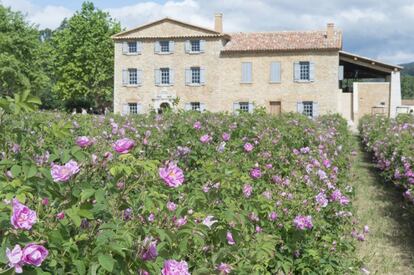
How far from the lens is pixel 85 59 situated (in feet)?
138

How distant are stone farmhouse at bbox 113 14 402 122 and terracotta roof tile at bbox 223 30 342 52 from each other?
6 cm

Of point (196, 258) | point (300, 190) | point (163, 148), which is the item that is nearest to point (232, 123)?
point (163, 148)

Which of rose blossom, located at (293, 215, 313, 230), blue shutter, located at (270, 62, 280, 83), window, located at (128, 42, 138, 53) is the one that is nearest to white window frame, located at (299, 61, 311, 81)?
blue shutter, located at (270, 62, 280, 83)

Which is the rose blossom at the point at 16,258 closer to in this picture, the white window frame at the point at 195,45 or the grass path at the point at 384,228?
the grass path at the point at 384,228

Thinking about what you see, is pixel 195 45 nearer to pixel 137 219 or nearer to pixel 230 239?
pixel 230 239

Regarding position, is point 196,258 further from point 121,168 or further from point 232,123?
point 232,123

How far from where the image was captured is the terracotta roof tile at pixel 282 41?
3157 centimetres

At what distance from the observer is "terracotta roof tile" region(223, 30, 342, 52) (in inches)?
1243

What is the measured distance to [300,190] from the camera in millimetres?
4176

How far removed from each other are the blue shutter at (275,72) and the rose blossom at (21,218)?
103 ft

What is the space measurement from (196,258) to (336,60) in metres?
30.3

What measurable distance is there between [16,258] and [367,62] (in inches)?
1301

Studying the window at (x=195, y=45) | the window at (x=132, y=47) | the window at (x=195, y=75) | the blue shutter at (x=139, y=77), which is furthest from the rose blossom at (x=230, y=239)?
the window at (x=132, y=47)

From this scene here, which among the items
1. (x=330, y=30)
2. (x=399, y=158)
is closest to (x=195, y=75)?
(x=330, y=30)
